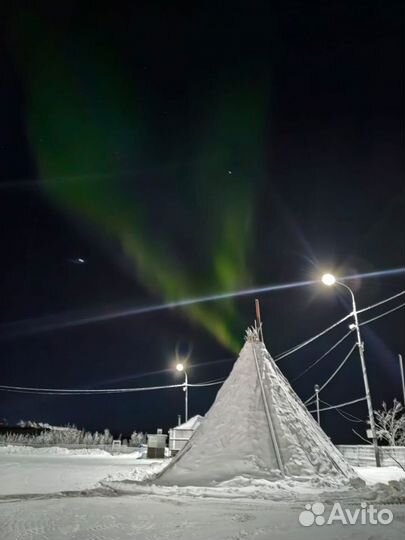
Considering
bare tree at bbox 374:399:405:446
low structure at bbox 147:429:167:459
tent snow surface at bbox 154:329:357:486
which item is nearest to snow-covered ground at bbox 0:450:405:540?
tent snow surface at bbox 154:329:357:486

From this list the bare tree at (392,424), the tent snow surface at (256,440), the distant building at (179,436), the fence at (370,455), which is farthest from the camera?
the bare tree at (392,424)

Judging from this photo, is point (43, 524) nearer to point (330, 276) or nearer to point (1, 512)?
point (1, 512)

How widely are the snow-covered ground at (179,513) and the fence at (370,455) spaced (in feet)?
40.2

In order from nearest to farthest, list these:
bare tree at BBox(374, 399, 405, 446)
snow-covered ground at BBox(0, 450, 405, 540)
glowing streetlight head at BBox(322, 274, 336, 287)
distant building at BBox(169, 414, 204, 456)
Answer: snow-covered ground at BBox(0, 450, 405, 540), glowing streetlight head at BBox(322, 274, 336, 287), distant building at BBox(169, 414, 204, 456), bare tree at BBox(374, 399, 405, 446)

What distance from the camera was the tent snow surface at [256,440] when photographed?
10125 millimetres

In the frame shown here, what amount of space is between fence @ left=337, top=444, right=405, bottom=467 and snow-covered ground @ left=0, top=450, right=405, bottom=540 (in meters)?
12.2

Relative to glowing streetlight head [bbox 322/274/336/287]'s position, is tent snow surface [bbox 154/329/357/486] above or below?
below

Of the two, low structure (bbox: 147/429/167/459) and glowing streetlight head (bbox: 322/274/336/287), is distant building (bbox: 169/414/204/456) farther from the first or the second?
glowing streetlight head (bbox: 322/274/336/287)

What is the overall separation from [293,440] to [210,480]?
255 cm

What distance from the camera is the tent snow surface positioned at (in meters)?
10.1

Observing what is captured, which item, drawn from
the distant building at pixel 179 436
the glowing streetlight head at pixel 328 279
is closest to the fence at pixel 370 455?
the glowing streetlight head at pixel 328 279

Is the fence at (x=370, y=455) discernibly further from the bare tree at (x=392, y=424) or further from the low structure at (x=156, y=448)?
the bare tree at (x=392, y=424)

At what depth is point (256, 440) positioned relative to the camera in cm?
1080

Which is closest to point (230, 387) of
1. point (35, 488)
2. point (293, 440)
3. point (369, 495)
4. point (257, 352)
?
point (257, 352)
